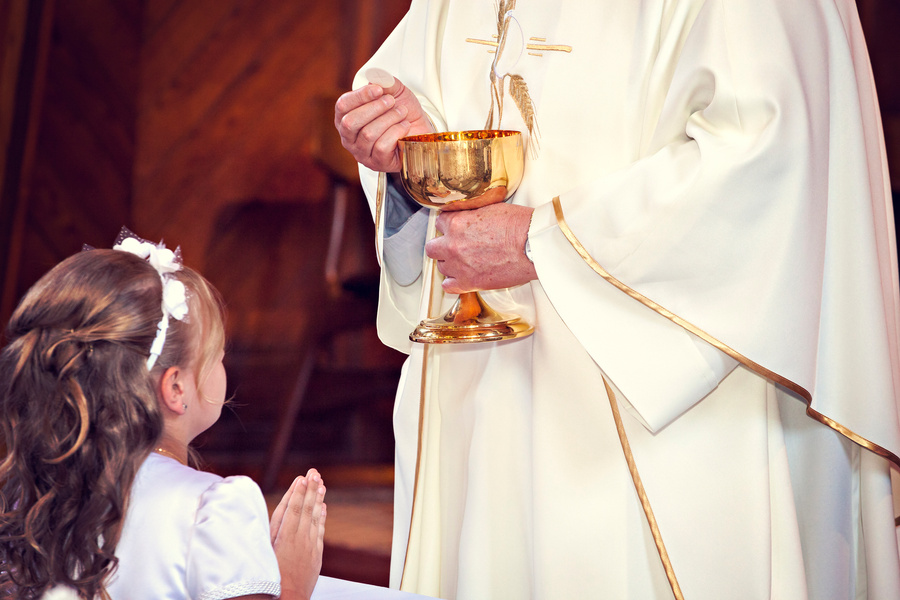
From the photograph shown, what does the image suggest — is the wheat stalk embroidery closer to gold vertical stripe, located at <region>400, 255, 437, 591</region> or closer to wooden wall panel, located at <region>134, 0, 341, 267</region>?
gold vertical stripe, located at <region>400, 255, 437, 591</region>

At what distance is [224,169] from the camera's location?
21.0 ft

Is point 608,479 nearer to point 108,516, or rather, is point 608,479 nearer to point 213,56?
point 108,516

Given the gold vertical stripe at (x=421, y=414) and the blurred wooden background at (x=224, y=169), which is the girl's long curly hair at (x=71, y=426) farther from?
the blurred wooden background at (x=224, y=169)

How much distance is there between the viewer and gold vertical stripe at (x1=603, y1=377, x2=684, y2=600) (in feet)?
5.87

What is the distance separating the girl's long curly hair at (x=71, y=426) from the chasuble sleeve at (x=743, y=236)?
0.75m

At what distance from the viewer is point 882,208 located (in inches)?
74.0

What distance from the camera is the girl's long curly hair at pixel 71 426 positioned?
143cm

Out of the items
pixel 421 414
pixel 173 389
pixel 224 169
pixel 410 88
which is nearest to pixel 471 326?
pixel 421 414

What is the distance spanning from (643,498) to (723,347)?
1.17 feet

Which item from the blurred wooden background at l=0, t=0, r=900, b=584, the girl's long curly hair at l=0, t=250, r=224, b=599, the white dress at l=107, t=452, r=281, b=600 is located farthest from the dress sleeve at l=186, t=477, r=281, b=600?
the blurred wooden background at l=0, t=0, r=900, b=584

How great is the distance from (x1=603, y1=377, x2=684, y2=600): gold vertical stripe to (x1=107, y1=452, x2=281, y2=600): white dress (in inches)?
27.9

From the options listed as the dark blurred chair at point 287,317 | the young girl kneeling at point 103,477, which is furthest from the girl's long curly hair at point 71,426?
the dark blurred chair at point 287,317

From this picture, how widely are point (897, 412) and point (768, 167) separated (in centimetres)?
50

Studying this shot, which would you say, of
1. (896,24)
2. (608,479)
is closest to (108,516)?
(608,479)
